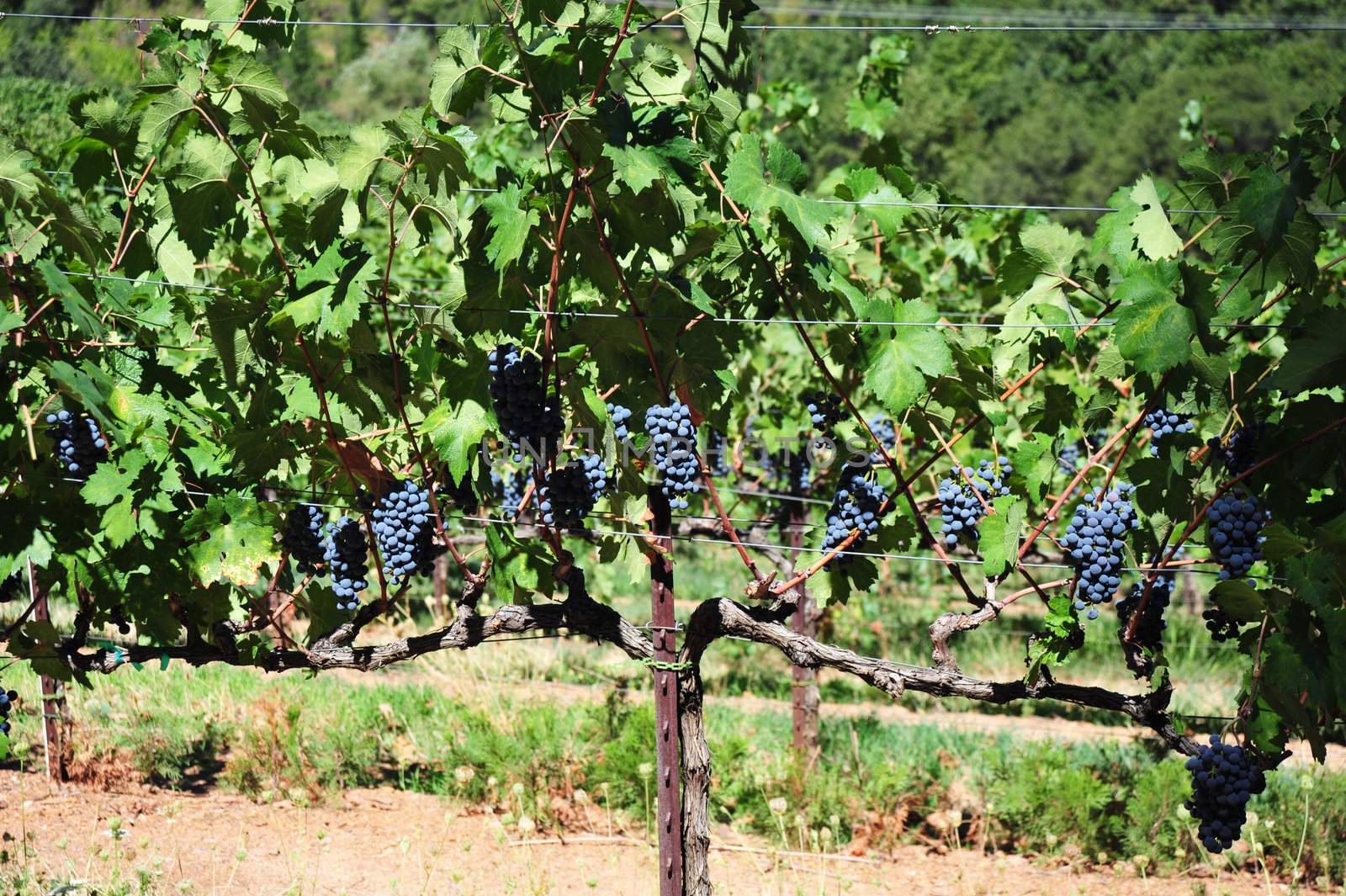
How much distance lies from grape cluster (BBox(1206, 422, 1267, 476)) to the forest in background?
23.4 m

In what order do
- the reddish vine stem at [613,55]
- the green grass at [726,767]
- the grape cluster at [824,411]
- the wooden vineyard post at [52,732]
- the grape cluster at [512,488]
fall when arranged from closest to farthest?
the reddish vine stem at [613,55]
the grape cluster at [824,411]
the green grass at [726,767]
the wooden vineyard post at [52,732]
the grape cluster at [512,488]

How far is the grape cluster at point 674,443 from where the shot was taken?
3293 mm

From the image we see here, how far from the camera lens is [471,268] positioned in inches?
127

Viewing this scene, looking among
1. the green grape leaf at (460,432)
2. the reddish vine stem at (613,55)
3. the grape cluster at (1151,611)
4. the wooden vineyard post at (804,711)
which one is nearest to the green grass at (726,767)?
the wooden vineyard post at (804,711)

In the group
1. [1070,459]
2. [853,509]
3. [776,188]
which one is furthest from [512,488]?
[776,188]

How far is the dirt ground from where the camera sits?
14.7ft

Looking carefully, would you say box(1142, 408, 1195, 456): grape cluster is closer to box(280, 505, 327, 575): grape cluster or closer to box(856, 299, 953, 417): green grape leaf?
box(856, 299, 953, 417): green grape leaf

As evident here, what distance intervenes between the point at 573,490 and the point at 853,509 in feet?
2.48

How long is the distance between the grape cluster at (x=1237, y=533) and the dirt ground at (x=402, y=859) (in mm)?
1756

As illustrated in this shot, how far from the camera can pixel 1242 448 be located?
322 cm

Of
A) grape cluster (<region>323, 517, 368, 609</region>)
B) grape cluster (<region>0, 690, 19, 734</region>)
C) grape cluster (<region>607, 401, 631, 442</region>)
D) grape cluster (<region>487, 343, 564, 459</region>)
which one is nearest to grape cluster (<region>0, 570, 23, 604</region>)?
grape cluster (<region>0, 690, 19, 734</region>)

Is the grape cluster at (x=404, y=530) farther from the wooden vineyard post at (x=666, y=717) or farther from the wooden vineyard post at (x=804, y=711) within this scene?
the wooden vineyard post at (x=804, y=711)

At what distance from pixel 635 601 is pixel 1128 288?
6583mm

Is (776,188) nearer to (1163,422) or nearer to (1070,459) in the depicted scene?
(1163,422)
